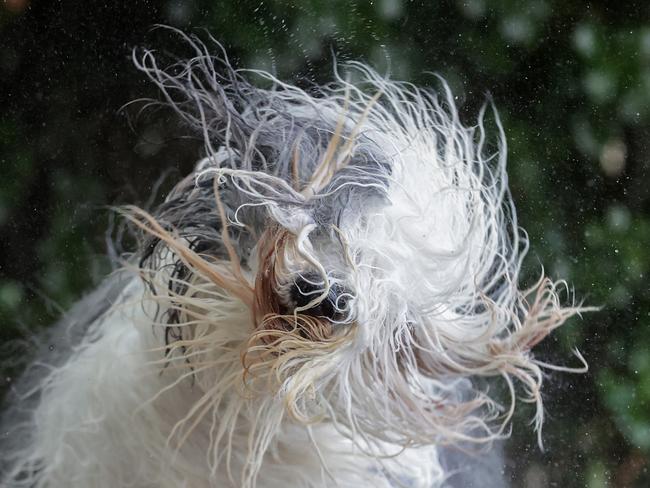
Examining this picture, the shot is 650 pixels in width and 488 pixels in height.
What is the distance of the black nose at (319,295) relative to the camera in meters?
0.45

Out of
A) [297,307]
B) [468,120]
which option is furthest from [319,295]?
[468,120]

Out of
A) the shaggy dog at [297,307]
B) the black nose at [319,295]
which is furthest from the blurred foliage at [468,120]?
the black nose at [319,295]

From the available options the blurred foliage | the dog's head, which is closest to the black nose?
the dog's head

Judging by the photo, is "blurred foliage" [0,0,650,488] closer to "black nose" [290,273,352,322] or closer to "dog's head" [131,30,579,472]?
"dog's head" [131,30,579,472]

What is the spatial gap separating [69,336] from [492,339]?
31 cm

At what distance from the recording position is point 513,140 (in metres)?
0.63

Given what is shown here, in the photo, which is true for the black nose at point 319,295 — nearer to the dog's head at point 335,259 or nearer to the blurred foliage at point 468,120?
the dog's head at point 335,259

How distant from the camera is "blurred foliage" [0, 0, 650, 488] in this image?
58 cm

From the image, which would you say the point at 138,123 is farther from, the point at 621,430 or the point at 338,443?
the point at 621,430

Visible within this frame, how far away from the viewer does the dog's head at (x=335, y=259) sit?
47cm

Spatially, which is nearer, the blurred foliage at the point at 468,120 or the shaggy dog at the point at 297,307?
the shaggy dog at the point at 297,307

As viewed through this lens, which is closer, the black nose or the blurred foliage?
the black nose

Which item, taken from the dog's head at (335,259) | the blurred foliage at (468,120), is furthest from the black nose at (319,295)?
the blurred foliage at (468,120)

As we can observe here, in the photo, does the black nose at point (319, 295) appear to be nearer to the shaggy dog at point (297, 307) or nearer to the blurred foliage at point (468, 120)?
the shaggy dog at point (297, 307)
